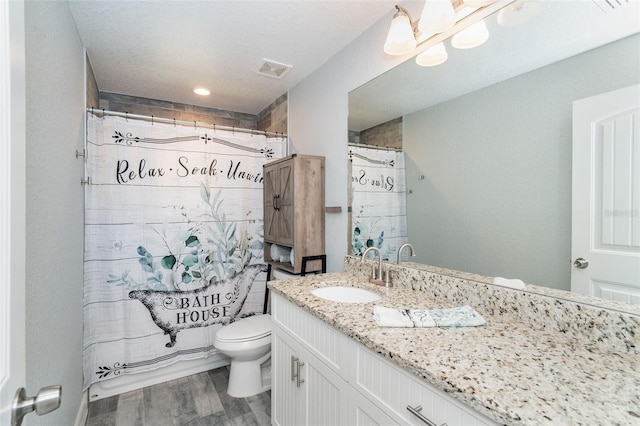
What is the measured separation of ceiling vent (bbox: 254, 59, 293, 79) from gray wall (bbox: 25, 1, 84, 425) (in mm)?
1145

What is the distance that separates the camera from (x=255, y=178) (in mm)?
2699

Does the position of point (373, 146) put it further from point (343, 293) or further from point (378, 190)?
point (343, 293)

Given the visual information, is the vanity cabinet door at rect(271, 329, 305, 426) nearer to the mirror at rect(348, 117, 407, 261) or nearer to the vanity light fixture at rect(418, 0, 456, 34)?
the mirror at rect(348, 117, 407, 261)

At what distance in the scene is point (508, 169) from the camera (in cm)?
120

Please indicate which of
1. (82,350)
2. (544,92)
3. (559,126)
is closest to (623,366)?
(559,126)

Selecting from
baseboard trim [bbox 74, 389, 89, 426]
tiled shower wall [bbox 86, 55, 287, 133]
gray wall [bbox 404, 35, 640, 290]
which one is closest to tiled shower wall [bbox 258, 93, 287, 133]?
tiled shower wall [bbox 86, 55, 287, 133]

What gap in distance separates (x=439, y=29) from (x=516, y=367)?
138 centimetres

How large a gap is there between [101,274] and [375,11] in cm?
248

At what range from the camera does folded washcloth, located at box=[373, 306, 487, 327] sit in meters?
1.06

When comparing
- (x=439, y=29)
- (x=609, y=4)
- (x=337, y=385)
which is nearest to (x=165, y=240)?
(x=337, y=385)

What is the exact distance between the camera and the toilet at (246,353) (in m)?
2.05

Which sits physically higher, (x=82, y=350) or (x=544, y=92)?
(x=544, y=92)

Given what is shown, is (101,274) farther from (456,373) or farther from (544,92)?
(544,92)

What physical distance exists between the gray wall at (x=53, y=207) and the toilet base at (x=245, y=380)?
89cm
